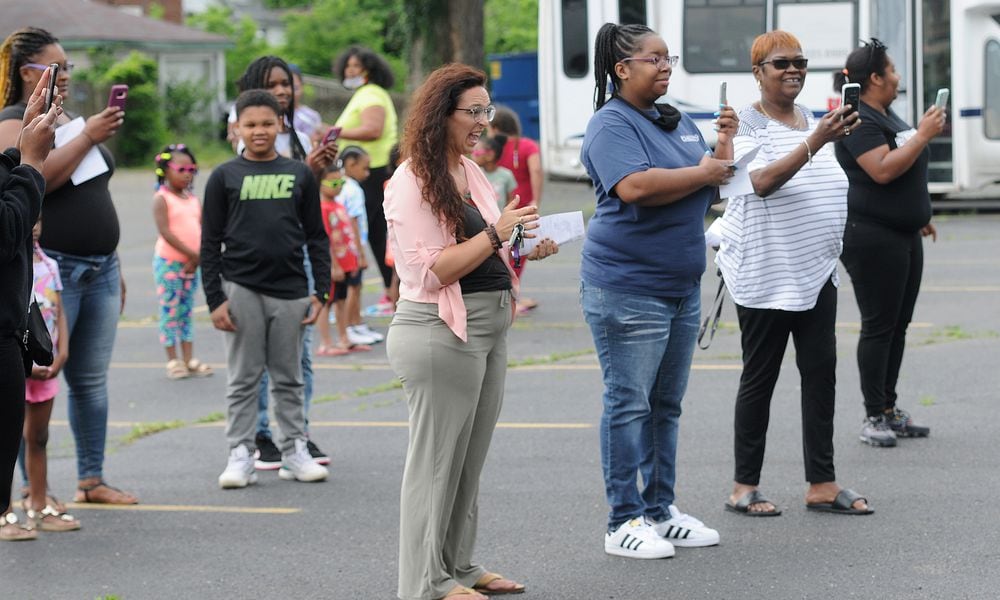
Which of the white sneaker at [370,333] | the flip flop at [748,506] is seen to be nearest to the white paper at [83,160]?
the flip flop at [748,506]

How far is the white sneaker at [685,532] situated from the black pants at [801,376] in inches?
20.2

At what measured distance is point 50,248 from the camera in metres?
6.21

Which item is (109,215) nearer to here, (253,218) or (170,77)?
(253,218)

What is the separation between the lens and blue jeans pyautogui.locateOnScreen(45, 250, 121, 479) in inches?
248

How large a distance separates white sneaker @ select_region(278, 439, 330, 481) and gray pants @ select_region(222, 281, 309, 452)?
8 cm

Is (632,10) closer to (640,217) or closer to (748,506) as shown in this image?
(748,506)

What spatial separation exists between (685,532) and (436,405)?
4.82 ft

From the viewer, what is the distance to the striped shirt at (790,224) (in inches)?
234

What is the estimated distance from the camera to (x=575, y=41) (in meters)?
20.0

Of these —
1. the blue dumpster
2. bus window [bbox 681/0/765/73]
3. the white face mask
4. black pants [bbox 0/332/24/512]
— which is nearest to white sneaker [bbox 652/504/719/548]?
black pants [bbox 0/332/24/512]

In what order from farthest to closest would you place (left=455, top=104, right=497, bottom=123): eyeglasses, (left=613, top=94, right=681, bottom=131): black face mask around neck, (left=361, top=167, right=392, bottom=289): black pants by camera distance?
(left=361, top=167, right=392, bottom=289): black pants → (left=613, top=94, right=681, bottom=131): black face mask around neck → (left=455, top=104, right=497, bottom=123): eyeglasses

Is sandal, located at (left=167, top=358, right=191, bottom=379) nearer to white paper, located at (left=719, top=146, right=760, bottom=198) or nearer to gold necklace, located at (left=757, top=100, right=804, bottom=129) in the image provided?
gold necklace, located at (left=757, top=100, right=804, bottom=129)

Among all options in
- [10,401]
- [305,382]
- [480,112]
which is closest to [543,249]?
[480,112]

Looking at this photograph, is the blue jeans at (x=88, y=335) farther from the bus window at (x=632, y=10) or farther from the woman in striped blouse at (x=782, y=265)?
the bus window at (x=632, y=10)
